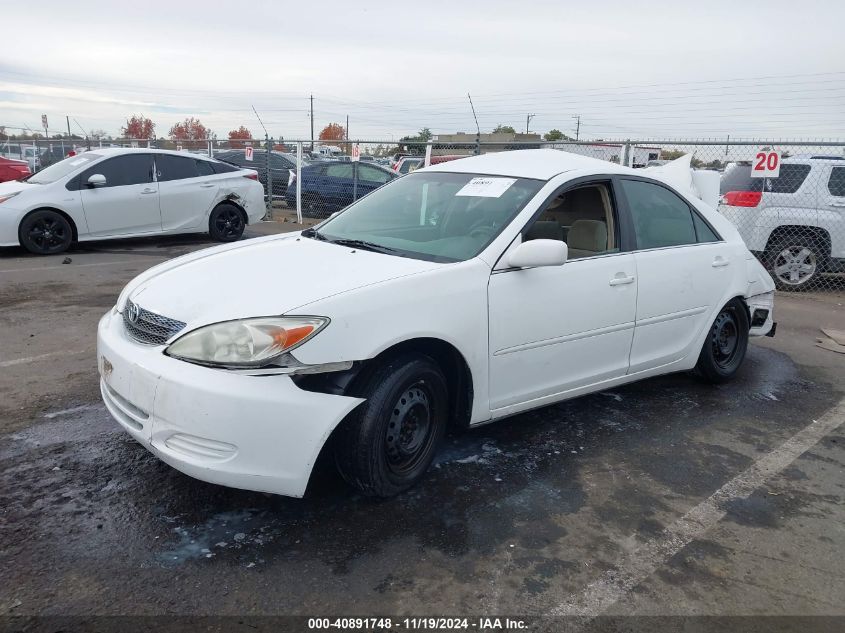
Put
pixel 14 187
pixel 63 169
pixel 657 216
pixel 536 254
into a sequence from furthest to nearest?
1. pixel 63 169
2. pixel 14 187
3. pixel 657 216
4. pixel 536 254

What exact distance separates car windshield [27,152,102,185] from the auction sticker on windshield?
25.5 ft

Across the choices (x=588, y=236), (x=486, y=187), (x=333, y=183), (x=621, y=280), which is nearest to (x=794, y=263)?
(x=588, y=236)

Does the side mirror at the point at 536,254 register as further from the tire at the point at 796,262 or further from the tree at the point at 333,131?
the tree at the point at 333,131

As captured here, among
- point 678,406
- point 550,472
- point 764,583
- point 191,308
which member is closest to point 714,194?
point 678,406

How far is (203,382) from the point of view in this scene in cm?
274

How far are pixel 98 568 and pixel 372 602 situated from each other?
1079 mm

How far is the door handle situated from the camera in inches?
158

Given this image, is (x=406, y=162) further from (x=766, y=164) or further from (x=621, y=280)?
(x=621, y=280)

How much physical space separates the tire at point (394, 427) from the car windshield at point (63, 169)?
8.49m

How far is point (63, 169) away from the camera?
987 cm

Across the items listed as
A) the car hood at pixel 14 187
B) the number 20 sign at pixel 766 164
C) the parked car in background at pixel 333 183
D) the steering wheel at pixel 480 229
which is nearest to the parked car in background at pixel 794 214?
the number 20 sign at pixel 766 164

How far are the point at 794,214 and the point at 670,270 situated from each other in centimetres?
577

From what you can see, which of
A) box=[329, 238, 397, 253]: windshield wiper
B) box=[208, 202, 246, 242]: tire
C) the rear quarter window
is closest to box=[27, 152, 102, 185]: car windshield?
box=[208, 202, 246, 242]: tire

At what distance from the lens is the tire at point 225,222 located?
11.4m
